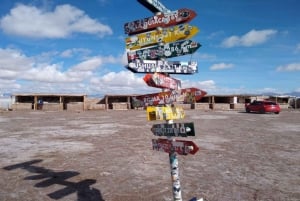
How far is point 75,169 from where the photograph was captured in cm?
760

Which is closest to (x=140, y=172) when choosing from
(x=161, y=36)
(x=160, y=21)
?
(x=161, y=36)

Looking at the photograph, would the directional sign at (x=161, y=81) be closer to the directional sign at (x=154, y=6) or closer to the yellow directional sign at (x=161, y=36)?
the yellow directional sign at (x=161, y=36)

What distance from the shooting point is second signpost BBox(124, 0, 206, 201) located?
13.7ft

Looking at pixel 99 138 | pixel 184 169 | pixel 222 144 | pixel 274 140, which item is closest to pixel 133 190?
pixel 184 169

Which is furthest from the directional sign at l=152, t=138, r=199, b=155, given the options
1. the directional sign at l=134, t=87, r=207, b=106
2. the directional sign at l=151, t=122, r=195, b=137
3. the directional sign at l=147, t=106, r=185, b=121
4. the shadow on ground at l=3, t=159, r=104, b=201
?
the shadow on ground at l=3, t=159, r=104, b=201

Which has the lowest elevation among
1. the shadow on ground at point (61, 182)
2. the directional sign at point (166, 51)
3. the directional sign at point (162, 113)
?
the shadow on ground at point (61, 182)

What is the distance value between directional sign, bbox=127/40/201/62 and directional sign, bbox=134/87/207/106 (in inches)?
22.3

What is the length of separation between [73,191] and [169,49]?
11.6 ft

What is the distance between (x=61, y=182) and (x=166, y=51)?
3.97m

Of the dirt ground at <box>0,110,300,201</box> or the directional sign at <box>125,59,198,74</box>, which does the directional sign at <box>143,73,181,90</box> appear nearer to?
the directional sign at <box>125,59,198,74</box>

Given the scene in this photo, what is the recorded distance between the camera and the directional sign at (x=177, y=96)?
4215 mm

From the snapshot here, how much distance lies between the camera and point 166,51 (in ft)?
14.6

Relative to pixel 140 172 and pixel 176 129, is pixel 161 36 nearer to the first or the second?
pixel 176 129

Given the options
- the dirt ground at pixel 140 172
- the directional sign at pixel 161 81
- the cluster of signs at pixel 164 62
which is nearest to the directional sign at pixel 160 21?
the cluster of signs at pixel 164 62
